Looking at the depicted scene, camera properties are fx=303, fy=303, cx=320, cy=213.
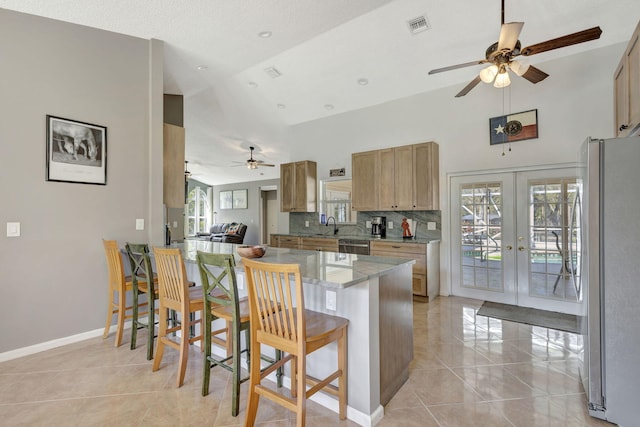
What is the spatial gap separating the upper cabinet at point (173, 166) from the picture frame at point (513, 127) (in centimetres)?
416

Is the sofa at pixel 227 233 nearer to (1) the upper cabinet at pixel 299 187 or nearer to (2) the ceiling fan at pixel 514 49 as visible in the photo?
(1) the upper cabinet at pixel 299 187

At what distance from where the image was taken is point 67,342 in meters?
2.90

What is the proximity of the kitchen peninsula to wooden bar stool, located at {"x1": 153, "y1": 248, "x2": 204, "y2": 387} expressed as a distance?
86 centimetres

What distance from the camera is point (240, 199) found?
39.3 feet

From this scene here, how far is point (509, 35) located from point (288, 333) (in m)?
2.81

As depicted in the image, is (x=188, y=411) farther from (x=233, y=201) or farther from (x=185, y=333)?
(x=233, y=201)

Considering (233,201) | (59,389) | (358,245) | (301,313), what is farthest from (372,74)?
(233,201)

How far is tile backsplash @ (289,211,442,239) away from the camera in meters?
4.65

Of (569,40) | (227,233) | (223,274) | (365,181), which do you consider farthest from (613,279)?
(227,233)

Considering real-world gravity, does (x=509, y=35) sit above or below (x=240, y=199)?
above

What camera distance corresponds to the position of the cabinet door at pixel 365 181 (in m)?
4.86

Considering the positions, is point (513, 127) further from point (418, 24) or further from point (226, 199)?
point (226, 199)

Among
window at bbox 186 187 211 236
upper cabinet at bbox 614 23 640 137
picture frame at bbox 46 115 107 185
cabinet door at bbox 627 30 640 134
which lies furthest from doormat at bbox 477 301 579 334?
window at bbox 186 187 211 236

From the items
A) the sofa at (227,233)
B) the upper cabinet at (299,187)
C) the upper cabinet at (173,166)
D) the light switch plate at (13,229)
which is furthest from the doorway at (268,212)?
the light switch plate at (13,229)
